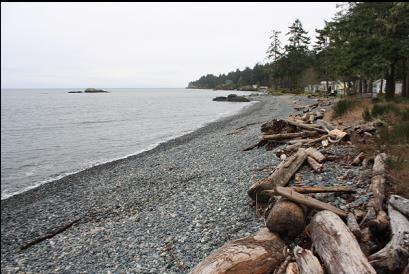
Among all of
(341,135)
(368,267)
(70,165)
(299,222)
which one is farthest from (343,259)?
(70,165)

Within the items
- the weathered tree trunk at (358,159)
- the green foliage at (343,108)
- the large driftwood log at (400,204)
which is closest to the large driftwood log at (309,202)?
the large driftwood log at (400,204)

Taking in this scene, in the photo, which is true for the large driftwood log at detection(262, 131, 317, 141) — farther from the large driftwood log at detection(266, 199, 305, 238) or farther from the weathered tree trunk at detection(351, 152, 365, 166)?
the large driftwood log at detection(266, 199, 305, 238)

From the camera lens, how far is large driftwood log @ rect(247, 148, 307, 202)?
23.9ft

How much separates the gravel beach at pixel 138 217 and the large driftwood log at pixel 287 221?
1.04m

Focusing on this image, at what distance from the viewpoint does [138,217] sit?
9.12 m

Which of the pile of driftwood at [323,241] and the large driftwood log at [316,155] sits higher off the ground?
the large driftwood log at [316,155]

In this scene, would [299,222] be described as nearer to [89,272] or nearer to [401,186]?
[401,186]

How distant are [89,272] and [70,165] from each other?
616 inches

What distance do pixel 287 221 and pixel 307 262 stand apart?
106cm

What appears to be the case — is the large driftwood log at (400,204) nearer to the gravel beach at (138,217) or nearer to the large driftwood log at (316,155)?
the gravel beach at (138,217)

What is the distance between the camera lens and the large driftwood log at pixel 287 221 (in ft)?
17.5

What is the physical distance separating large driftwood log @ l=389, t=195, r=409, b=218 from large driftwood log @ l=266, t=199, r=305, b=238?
162 centimetres

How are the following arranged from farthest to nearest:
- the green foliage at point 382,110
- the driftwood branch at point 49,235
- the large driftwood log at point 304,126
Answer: the green foliage at point 382,110, the large driftwood log at point 304,126, the driftwood branch at point 49,235

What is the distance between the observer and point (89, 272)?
6730 mm
